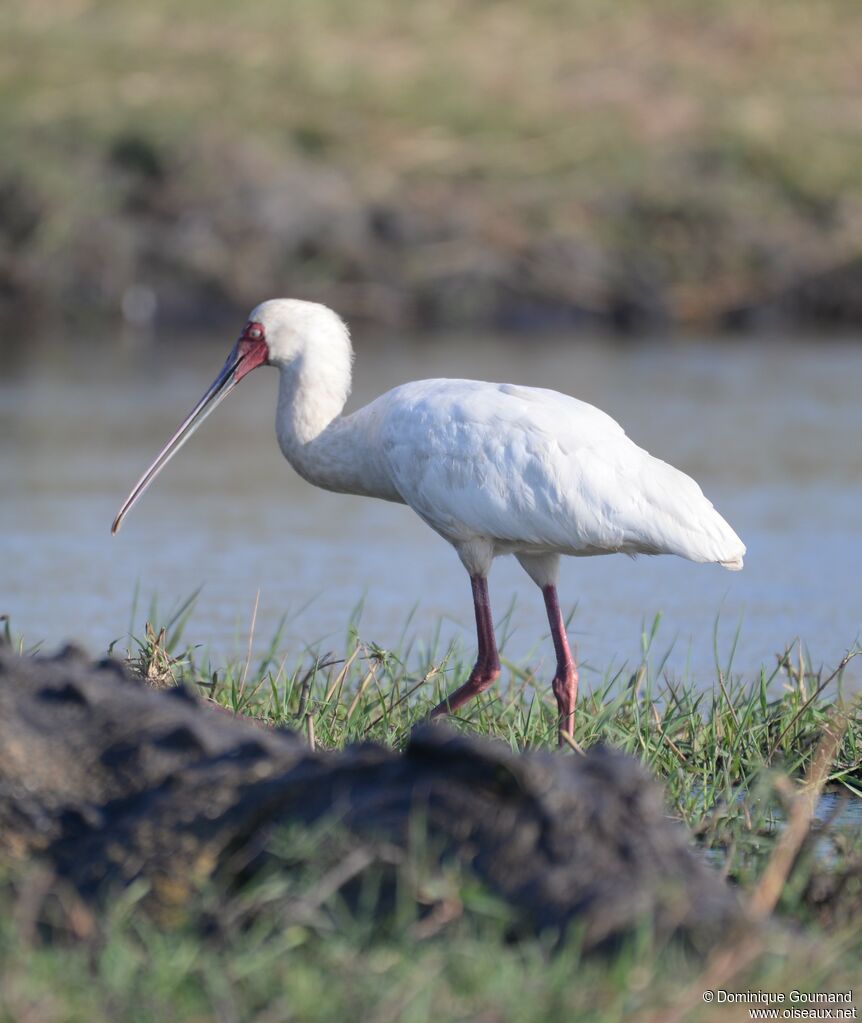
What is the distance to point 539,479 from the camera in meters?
6.20

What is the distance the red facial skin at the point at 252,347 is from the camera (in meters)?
7.28

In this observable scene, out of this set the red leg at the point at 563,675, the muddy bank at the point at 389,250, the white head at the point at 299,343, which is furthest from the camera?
the muddy bank at the point at 389,250

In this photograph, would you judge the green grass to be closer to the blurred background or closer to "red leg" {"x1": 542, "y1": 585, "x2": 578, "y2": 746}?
"red leg" {"x1": 542, "y1": 585, "x2": 578, "y2": 746}

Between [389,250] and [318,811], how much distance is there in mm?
15089

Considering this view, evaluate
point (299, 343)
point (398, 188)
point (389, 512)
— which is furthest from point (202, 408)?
point (398, 188)

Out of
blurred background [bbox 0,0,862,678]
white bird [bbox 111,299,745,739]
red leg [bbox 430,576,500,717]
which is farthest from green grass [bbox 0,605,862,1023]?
blurred background [bbox 0,0,862,678]

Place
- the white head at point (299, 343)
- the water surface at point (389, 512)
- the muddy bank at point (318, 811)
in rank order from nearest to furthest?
the muddy bank at point (318, 811) < the white head at point (299, 343) < the water surface at point (389, 512)

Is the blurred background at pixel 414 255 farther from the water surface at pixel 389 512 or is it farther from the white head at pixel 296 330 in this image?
the white head at pixel 296 330

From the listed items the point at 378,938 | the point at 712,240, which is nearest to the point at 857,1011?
the point at 378,938

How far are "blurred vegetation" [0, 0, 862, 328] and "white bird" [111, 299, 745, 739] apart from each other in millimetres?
11278

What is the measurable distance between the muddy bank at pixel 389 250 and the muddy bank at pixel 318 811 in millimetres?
14018

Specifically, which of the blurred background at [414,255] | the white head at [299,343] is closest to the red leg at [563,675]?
the white head at [299,343]

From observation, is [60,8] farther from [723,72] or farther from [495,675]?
[495,675]

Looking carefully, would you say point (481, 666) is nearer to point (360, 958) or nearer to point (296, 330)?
point (296, 330)
